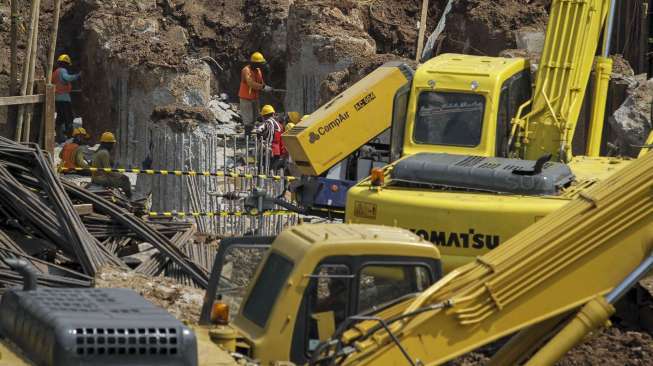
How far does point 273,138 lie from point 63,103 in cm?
554

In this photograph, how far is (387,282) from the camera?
7.55 metres

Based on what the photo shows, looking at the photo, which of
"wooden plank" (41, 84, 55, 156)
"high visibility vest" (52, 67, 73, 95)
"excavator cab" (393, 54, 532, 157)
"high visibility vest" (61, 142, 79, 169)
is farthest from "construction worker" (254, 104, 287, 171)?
"excavator cab" (393, 54, 532, 157)


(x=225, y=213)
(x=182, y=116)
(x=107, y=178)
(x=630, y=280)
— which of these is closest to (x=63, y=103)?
(x=182, y=116)

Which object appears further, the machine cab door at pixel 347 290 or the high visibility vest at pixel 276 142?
the high visibility vest at pixel 276 142

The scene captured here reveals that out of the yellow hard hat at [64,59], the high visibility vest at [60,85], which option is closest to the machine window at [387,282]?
the high visibility vest at [60,85]

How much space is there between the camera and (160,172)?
1772 centimetres

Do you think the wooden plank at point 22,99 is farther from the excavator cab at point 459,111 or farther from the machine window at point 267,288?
the machine window at point 267,288

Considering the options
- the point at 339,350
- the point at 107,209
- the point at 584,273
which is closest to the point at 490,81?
the point at 107,209

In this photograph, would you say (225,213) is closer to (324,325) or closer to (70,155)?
(70,155)

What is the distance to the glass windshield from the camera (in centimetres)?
1285

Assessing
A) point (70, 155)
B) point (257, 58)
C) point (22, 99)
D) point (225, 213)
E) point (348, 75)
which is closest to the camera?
point (22, 99)

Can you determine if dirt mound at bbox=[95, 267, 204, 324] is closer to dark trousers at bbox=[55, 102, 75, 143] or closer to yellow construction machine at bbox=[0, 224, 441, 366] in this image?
yellow construction machine at bbox=[0, 224, 441, 366]

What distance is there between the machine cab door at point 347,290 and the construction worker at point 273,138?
38.5 feet

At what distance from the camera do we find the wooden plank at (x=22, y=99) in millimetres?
14922
